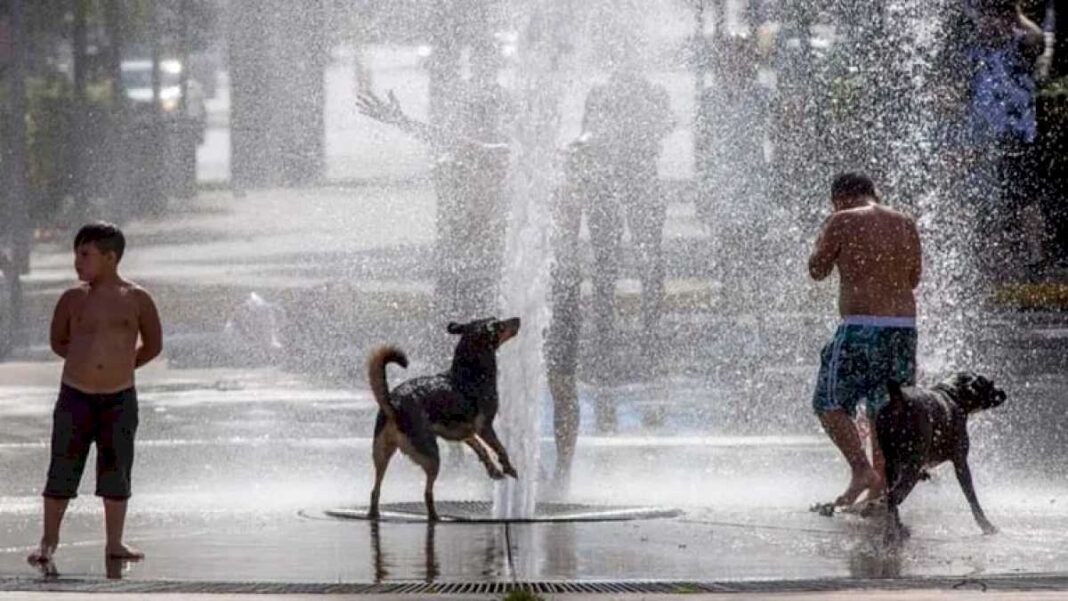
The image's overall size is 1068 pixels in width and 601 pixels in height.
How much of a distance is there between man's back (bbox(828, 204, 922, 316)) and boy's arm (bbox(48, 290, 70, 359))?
11.0 feet

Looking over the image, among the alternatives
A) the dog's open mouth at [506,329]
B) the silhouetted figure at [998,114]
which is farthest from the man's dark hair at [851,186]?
the silhouetted figure at [998,114]

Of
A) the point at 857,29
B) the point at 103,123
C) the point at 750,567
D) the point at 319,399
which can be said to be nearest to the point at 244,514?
the point at 750,567

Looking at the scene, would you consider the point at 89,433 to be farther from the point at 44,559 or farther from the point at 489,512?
the point at 489,512

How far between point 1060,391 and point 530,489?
21.9ft

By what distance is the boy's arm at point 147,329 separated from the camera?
9664 millimetres

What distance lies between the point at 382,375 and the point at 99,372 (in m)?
1.24

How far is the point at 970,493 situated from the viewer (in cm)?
1067

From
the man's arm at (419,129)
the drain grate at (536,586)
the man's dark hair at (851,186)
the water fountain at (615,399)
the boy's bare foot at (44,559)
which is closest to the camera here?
the drain grate at (536,586)

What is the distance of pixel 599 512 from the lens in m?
11.0

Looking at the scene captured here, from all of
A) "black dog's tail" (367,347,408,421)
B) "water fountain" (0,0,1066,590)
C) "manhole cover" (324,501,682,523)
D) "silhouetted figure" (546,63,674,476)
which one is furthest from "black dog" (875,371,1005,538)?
"silhouetted figure" (546,63,674,476)

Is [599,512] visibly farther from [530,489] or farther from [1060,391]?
[1060,391]

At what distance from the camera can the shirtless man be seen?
11.4 m

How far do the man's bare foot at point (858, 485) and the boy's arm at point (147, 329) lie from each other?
3.05 m

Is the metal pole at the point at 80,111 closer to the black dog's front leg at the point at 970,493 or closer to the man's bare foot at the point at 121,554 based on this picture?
the black dog's front leg at the point at 970,493
